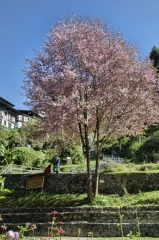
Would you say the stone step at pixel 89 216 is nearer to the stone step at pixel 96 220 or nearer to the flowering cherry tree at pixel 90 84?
the stone step at pixel 96 220

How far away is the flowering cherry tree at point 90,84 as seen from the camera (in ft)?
55.6

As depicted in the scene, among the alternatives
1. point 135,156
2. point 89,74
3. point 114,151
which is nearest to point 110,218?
point 89,74

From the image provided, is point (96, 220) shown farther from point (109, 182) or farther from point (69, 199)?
point (109, 182)

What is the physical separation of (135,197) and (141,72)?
286 inches

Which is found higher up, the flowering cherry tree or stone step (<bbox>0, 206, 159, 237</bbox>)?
the flowering cherry tree

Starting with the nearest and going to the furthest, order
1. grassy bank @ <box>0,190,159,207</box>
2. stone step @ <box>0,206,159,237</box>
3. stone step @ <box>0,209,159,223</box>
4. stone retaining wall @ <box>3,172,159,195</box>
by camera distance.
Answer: stone step @ <box>0,206,159,237</box> < stone step @ <box>0,209,159,223</box> < grassy bank @ <box>0,190,159,207</box> < stone retaining wall @ <box>3,172,159,195</box>

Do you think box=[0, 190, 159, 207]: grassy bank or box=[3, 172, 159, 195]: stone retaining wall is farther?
box=[3, 172, 159, 195]: stone retaining wall

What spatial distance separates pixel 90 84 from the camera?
17.5 m

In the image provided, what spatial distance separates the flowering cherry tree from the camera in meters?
16.9

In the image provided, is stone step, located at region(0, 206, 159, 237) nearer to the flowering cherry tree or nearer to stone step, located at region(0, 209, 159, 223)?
stone step, located at region(0, 209, 159, 223)

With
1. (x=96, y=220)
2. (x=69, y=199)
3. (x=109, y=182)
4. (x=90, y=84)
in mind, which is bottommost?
(x=96, y=220)

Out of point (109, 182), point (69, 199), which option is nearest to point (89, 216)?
point (69, 199)

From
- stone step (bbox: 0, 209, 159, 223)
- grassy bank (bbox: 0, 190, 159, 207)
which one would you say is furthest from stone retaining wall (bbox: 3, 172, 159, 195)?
stone step (bbox: 0, 209, 159, 223)

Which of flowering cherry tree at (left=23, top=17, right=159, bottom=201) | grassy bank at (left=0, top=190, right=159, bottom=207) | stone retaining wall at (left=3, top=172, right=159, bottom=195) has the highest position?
flowering cherry tree at (left=23, top=17, right=159, bottom=201)
